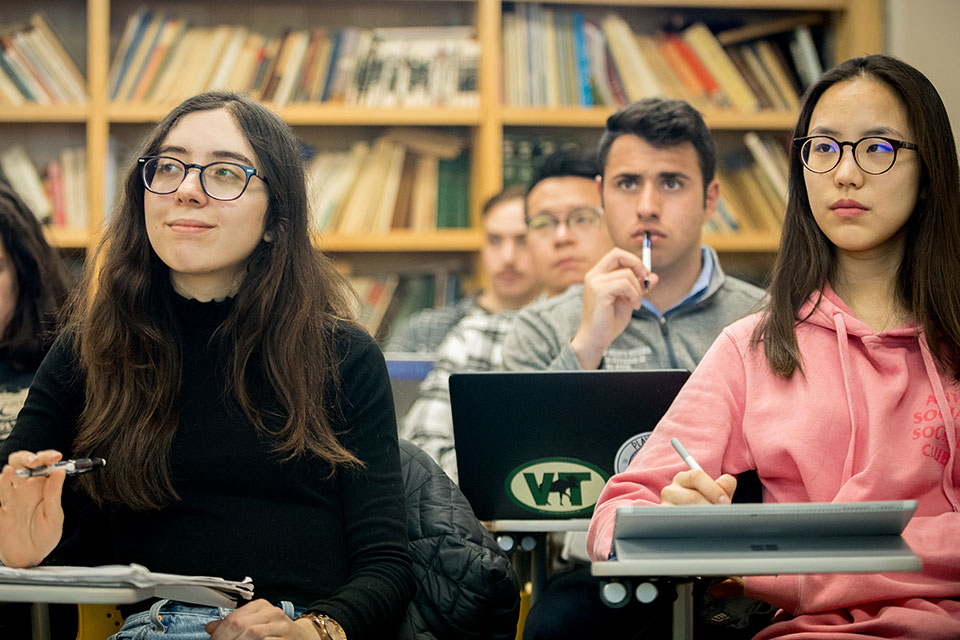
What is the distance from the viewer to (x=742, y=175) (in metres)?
3.75

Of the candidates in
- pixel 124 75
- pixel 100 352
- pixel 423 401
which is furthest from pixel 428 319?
pixel 100 352

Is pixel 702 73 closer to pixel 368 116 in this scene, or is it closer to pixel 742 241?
pixel 742 241

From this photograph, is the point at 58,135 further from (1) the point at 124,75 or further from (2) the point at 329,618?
(2) the point at 329,618

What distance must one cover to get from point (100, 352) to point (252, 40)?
7.58 feet

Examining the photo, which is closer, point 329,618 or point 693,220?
point 329,618

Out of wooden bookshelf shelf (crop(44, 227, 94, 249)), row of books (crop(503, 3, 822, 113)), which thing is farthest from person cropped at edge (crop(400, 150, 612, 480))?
wooden bookshelf shelf (crop(44, 227, 94, 249))

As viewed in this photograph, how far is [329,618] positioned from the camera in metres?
1.31

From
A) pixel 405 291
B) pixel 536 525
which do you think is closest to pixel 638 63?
pixel 405 291

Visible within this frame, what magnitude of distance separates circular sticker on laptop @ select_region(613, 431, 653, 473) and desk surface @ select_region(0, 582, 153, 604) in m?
0.74

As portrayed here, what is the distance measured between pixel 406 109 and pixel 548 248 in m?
0.96

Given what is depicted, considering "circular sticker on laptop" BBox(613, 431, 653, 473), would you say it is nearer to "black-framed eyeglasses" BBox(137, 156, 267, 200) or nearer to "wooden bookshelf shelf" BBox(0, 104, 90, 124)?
"black-framed eyeglasses" BBox(137, 156, 267, 200)

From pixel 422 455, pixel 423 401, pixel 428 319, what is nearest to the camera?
pixel 422 455

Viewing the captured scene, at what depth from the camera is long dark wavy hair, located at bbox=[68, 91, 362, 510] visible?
147 cm

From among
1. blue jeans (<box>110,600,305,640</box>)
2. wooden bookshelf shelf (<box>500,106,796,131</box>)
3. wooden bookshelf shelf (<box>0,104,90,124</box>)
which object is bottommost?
blue jeans (<box>110,600,305,640</box>)
